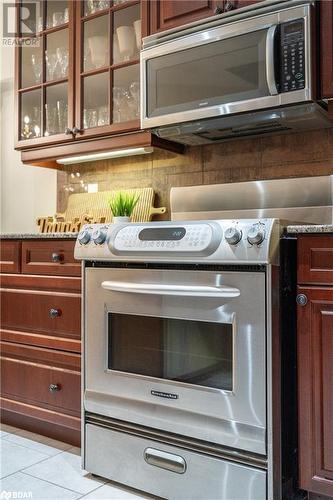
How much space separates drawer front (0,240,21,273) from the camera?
2.26 meters

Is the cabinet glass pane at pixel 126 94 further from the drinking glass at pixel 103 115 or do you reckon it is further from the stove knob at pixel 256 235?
the stove knob at pixel 256 235

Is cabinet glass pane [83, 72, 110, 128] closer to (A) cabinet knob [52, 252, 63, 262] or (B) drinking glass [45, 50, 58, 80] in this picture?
(B) drinking glass [45, 50, 58, 80]

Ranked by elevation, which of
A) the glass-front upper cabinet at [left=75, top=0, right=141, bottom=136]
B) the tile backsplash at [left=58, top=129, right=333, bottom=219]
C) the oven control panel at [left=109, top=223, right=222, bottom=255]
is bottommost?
the oven control panel at [left=109, top=223, right=222, bottom=255]

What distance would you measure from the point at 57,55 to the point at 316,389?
215 centimetres

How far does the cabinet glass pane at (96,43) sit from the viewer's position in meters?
2.37

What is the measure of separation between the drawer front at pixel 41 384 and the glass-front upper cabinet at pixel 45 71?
1.18 m

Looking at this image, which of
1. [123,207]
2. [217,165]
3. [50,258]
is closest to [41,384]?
[50,258]

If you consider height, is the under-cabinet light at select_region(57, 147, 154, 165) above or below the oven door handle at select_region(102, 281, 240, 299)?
above

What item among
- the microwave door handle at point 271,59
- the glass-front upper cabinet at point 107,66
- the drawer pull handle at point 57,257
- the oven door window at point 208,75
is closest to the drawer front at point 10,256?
the drawer pull handle at point 57,257

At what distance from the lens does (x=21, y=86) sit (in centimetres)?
270

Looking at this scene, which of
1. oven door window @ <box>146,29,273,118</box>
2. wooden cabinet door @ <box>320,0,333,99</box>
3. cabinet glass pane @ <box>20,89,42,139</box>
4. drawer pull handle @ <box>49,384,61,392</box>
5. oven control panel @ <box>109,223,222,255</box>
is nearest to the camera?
oven control panel @ <box>109,223,222,255</box>

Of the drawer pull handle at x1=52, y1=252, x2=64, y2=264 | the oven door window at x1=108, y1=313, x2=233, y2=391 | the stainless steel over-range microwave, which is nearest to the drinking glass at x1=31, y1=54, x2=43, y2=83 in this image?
the stainless steel over-range microwave

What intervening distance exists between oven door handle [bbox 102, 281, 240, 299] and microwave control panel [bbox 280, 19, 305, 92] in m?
0.79

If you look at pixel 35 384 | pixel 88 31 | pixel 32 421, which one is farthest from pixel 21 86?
pixel 32 421
